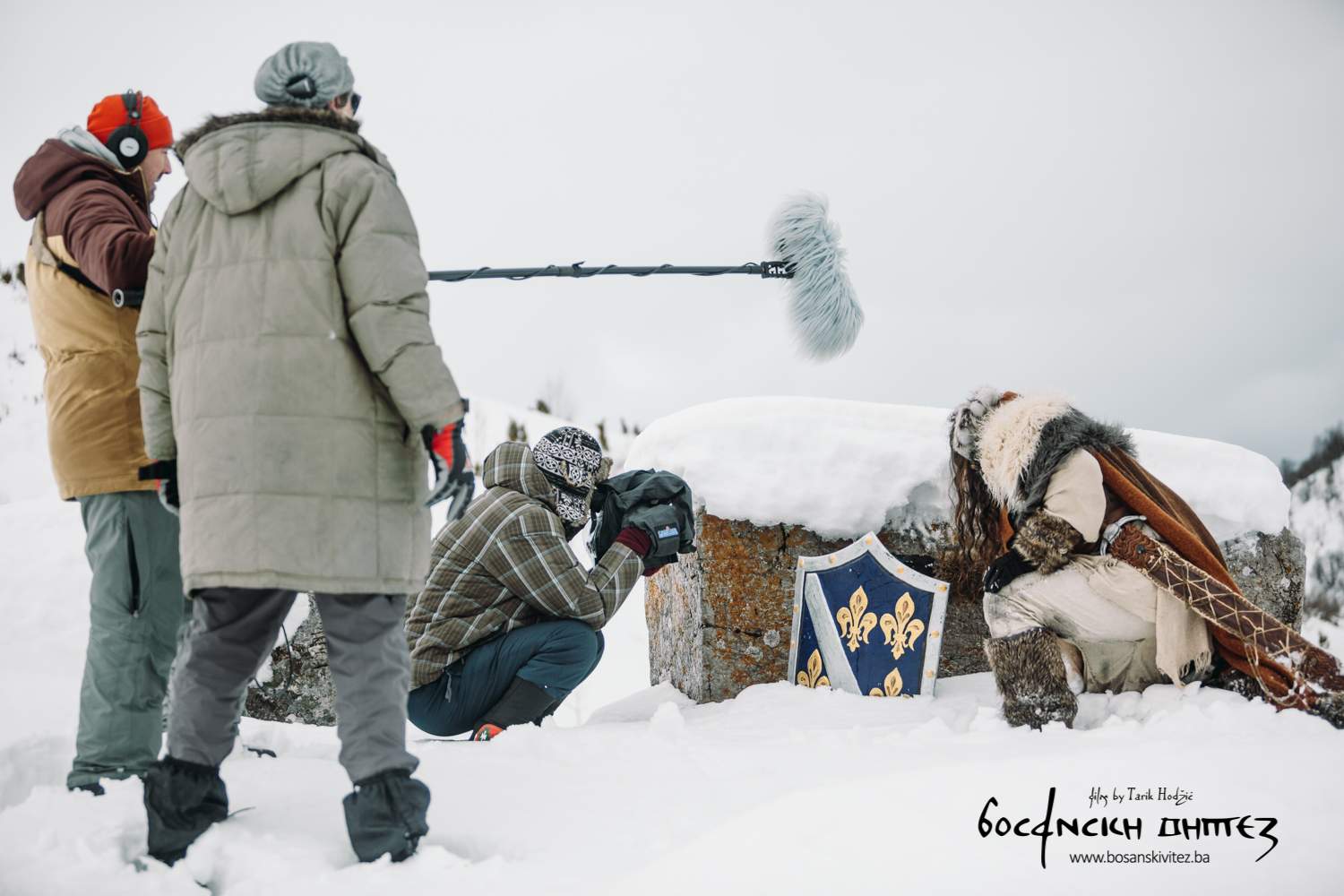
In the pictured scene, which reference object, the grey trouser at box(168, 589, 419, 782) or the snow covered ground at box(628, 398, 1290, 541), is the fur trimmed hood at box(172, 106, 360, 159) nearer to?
the grey trouser at box(168, 589, 419, 782)

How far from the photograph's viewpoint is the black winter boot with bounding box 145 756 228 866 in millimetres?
2059

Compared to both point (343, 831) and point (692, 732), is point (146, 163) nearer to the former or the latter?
point (343, 831)

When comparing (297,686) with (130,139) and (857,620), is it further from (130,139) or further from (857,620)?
(130,139)

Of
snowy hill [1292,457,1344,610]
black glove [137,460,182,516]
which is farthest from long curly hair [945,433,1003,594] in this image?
snowy hill [1292,457,1344,610]

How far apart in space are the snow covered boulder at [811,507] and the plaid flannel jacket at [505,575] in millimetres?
517


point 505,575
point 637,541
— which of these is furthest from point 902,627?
point 505,575

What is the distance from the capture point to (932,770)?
2.36 m

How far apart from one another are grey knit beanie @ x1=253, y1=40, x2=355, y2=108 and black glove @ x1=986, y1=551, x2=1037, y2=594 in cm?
220

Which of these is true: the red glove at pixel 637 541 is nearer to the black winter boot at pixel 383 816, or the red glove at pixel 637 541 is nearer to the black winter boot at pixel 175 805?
the black winter boot at pixel 383 816

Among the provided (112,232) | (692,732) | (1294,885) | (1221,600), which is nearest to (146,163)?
(112,232)

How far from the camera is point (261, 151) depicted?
2.12 m

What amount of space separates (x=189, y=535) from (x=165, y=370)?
0.38 m

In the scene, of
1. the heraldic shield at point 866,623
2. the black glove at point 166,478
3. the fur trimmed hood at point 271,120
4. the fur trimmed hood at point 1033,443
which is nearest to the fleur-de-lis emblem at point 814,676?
the heraldic shield at point 866,623

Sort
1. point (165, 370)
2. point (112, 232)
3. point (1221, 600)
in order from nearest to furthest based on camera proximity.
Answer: point (165, 370) < point (112, 232) < point (1221, 600)
